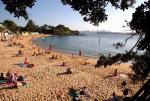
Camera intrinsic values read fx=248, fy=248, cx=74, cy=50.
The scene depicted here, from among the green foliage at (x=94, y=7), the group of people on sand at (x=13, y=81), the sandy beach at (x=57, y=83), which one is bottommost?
the sandy beach at (x=57, y=83)

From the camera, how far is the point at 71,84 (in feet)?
65.5

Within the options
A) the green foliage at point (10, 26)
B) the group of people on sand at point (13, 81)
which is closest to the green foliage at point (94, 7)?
the group of people on sand at point (13, 81)

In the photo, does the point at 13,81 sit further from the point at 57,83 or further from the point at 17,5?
the point at 17,5

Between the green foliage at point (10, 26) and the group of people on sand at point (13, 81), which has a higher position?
the green foliage at point (10, 26)

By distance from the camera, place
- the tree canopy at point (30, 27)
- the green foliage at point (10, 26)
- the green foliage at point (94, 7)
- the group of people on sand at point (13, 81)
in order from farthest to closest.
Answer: the tree canopy at point (30, 27) < the green foliage at point (10, 26) < the group of people on sand at point (13, 81) < the green foliage at point (94, 7)

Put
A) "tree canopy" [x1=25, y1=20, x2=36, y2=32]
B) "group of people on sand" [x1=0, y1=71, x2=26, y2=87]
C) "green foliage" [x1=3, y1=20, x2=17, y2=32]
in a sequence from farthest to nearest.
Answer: "tree canopy" [x1=25, y1=20, x2=36, y2=32] → "green foliage" [x1=3, y1=20, x2=17, y2=32] → "group of people on sand" [x1=0, y1=71, x2=26, y2=87]

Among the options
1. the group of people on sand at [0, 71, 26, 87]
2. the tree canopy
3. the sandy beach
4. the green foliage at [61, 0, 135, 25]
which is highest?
the green foliage at [61, 0, 135, 25]


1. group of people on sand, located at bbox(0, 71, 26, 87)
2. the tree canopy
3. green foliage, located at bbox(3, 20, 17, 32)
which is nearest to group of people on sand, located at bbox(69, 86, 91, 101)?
group of people on sand, located at bbox(0, 71, 26, 87)

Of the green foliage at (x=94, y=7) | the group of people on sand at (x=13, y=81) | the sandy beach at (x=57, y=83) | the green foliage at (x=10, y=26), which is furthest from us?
the green foliage at (x=10, y=26)

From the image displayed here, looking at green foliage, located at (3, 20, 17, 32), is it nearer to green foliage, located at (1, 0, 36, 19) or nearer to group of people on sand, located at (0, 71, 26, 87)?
group of people on sand, located at (0, 71, 26, 87)

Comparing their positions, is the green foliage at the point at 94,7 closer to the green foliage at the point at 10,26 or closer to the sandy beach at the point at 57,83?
the sandy beach at the point at 57,83

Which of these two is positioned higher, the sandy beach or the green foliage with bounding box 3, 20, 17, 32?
the green foliage with bounding box 3, 20, 17, 32

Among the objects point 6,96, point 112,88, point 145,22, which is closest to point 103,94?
point 112,88

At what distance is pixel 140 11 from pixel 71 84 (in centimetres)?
1477
